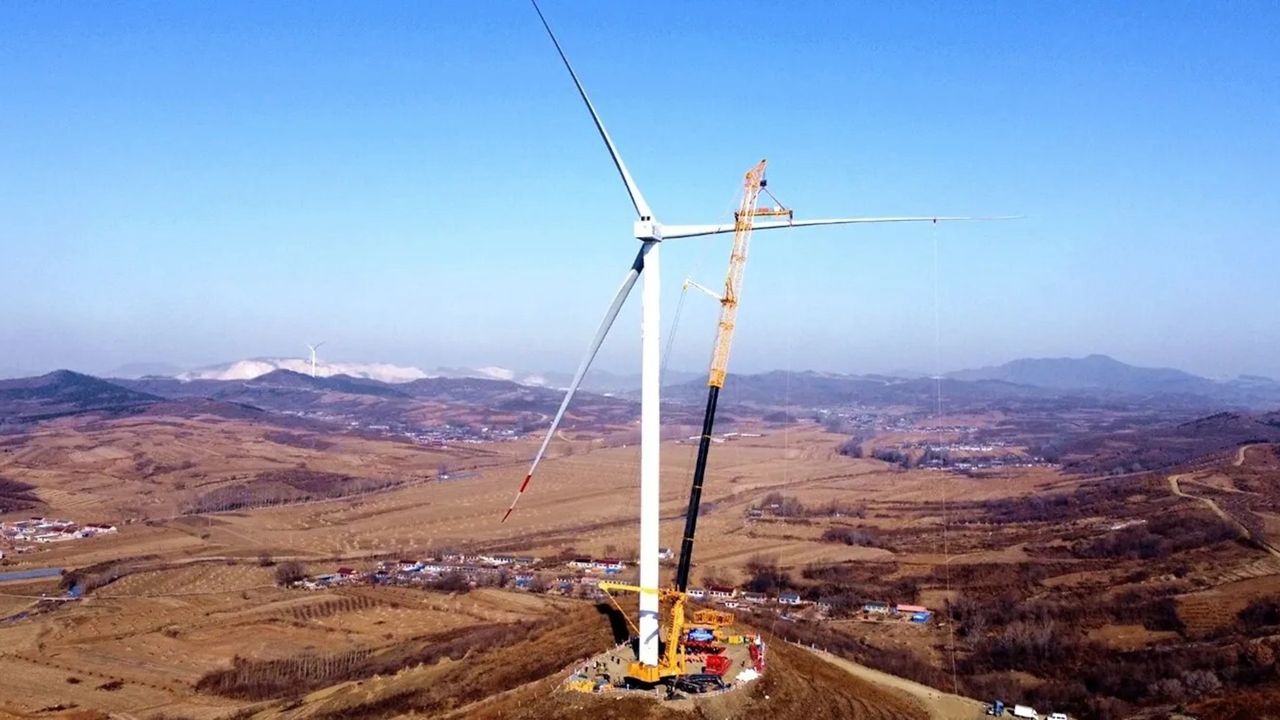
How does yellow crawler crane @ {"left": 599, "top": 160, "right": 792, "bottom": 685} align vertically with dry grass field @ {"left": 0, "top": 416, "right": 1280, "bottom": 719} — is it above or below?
above

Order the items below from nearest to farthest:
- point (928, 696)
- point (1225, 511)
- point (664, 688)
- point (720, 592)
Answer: point (664, 688) < point (928, 696) < point (720, 592) < point (1225, 511)

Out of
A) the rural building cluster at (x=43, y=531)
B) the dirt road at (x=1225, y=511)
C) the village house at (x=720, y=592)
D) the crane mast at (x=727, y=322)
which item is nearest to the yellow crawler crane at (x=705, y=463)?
the crane mast at (x=727, y=322)

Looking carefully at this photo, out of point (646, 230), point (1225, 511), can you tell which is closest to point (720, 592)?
point (646, 230)

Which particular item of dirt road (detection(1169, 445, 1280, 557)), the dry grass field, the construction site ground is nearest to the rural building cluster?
the dry grass field

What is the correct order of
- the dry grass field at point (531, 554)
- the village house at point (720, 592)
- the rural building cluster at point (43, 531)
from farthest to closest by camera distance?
the rural building cluster at point (43, 531) → the village house at point (720, 592) → the dry grass field at point (531, 554)

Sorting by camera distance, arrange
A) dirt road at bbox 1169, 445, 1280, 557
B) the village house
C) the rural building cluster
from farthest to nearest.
Answer: 1. the rural building cluster
2. dirt road at bbox 1169, 445, 1280, 557
3. the village house

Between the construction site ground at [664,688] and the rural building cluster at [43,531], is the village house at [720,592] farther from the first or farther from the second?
the rural building cluster at [43,531]

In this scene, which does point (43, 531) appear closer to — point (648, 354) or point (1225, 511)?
point (648, 354)

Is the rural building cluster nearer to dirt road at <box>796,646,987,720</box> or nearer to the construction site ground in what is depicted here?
the construction site ground

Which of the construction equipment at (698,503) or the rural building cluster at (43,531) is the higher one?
the construction equipment at (698,503)

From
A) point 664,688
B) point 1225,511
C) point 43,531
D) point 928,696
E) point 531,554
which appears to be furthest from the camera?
point 43,531
